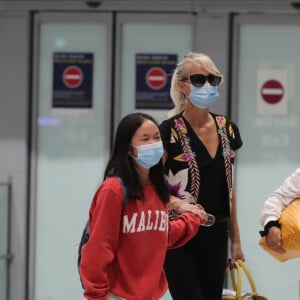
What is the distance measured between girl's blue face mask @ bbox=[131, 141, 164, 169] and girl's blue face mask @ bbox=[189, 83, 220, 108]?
69 centimetres

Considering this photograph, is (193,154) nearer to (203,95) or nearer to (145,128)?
(203,95)

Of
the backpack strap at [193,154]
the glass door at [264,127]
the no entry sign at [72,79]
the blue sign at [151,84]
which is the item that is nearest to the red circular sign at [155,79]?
the blue sign at [151,84]

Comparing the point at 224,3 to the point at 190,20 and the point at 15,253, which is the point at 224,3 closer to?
the point at 190,20

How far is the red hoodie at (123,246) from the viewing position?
9.37 feet

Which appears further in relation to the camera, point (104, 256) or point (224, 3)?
point (224, 3)

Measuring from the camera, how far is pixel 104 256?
2.86 m

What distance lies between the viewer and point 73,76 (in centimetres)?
623

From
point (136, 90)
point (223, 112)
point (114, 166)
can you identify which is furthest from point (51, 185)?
point (114, 166)

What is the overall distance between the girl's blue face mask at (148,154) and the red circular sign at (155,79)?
125 inches

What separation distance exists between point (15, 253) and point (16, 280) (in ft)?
0.87

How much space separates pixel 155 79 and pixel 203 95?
2597 millimetres

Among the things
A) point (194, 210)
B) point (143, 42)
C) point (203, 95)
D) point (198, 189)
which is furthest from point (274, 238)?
point (143, 42)

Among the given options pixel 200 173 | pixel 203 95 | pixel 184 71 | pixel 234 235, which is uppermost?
pixel 184 71

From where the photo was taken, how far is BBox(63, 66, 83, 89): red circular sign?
6227 mm
